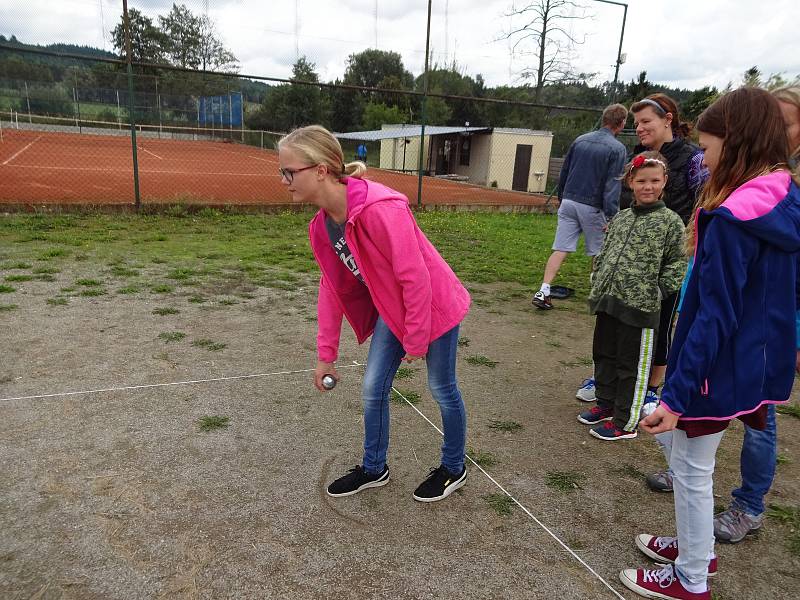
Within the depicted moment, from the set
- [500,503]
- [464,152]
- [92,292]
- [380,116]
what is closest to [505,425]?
[500,503]

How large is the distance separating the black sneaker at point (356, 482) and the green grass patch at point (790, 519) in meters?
1.75

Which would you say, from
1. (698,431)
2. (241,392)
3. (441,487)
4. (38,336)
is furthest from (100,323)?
(698,431)

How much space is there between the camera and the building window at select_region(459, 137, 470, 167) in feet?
99.1

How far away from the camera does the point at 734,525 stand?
2.40m

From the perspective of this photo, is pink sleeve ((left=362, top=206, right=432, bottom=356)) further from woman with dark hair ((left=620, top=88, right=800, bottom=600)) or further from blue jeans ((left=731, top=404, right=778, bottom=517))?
blue jeans ((left=731, top=404, right=778, bottom=517))

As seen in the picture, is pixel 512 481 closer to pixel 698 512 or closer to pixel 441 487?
pixel 441 487

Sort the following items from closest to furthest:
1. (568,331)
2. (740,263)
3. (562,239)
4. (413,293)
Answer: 1. (740,263)
2. (413,293)
3. (568,331)
4. (562,239)

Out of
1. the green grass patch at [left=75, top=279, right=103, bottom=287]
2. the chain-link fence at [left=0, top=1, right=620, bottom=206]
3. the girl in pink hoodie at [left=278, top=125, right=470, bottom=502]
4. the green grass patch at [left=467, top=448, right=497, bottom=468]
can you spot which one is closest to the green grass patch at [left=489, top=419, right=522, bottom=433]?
the green grass patch at [left=467, top=448, right=497, bottom=468]

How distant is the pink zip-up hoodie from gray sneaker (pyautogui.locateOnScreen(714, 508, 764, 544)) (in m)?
1.43

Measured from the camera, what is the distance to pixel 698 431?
182 cm

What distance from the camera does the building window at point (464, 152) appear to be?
1189 inches

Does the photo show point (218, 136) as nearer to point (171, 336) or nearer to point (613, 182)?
point (171, 336)

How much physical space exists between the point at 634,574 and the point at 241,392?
→ 243 centimetres

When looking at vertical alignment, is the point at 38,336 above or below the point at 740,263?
below
